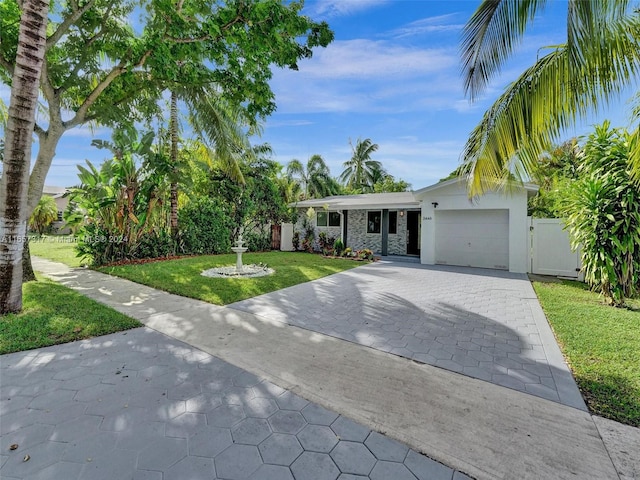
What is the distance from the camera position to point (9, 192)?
16.2 ft

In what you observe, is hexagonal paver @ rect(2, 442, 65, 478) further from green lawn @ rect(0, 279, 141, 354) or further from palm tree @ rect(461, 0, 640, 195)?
palm tree @ rect(461, 0, 640, 195)

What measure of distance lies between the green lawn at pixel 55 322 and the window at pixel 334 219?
1385 cm

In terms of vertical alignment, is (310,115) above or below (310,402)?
above

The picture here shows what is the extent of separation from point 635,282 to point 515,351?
15.6 feet

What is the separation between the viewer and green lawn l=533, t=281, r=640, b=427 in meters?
3.11

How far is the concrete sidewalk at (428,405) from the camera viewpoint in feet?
7.53

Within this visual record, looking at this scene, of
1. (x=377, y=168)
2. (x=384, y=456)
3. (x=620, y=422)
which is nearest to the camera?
(x=384, y=456)

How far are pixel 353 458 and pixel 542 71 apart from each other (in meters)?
6.25

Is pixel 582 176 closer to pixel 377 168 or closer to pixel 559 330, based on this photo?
pixel 559 330

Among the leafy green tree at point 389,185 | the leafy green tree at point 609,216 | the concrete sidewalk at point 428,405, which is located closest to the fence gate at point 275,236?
the concrete sidewalk at point 428,405

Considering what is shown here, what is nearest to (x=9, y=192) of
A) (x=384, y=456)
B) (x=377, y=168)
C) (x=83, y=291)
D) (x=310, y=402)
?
(x=83, y=291)

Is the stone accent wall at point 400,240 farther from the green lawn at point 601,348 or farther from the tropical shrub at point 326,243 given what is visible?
the green lawn at point 601,348

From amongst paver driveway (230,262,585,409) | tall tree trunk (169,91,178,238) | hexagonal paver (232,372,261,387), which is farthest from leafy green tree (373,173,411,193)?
hexagonal paver (232,372,261,387)

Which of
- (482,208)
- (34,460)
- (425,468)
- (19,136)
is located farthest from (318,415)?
(482,208)
